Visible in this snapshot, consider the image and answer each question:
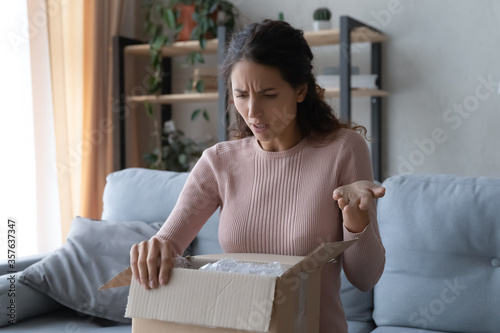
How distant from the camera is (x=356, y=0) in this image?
9.29ft

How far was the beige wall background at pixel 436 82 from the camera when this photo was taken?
2.57m

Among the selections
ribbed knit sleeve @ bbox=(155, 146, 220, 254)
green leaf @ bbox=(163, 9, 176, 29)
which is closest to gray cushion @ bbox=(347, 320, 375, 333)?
ribbed knit sleeve @ bbox=(155, 146, 220, 254)

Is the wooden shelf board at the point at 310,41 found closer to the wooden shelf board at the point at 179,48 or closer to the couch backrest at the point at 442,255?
the wooden shelf board at the point at 179,48

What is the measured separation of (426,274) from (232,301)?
1052mm

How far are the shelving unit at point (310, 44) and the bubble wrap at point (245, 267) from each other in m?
1.54

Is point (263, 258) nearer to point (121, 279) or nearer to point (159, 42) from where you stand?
point (121, 279)

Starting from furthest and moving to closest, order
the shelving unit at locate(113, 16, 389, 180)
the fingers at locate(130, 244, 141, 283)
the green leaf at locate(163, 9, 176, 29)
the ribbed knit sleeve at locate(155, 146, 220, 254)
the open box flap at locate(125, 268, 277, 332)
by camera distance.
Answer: the green leaf at locate(163, 9, 176, 29) < the shelving unit at locate(113, 16, 389, 180) < the ribbed knit sleeve at locate(155, 146, 220, 254) < the fingers at locate(130, 244, 141, 283) < the open box flap at locate(125, 268, 277, 332)

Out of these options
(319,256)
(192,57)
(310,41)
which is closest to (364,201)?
(319,256)

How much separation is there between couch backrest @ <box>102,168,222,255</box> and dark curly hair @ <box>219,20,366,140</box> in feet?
2.37

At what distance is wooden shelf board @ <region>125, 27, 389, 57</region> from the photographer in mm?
2627

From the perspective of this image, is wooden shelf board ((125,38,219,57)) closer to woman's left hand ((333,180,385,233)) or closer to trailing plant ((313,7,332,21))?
trailing plant ((313,7,332,21))

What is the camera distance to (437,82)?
2686 mm

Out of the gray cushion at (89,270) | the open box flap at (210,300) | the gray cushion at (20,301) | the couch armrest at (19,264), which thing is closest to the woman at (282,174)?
the open box flap at (210,300)

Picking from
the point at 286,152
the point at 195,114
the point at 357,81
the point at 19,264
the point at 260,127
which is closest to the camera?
the point at 260,127
